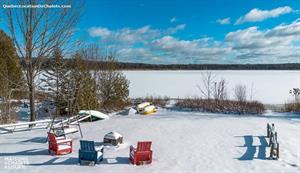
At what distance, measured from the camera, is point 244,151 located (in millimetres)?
7133

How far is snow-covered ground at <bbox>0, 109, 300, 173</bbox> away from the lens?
231 inches

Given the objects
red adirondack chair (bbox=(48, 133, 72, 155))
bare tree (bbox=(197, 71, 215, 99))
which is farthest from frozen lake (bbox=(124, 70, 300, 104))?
red adirondack chair (bbox=(48, 133, 72, 155))

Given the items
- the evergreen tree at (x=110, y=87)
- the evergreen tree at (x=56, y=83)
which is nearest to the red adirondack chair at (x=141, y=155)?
the evergreen tree at (x=56, y=83)

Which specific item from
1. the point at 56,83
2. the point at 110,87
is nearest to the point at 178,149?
the point at 110,87

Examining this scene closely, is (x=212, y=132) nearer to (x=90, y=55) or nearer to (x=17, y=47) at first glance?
(x=17, y=47)

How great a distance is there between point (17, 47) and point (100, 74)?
23.3 feet

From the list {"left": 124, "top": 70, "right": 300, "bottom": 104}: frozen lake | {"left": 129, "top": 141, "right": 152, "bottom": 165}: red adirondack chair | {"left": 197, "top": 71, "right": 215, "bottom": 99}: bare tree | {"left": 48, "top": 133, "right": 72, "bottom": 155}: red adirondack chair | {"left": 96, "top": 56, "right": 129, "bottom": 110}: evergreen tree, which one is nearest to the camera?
{"left": 129, "top": 141, "right": 152, "bottom": 165}: red adirondack chair

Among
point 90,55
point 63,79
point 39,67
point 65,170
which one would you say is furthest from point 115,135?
point 90,55

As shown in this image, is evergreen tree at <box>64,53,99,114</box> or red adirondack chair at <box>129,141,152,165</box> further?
evergreen tree at <box>64,53,99,114</box>

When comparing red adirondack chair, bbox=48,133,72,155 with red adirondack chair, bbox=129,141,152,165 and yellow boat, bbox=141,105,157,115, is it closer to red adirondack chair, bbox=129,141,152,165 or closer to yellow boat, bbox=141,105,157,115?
red adirondack chair, bbox=129,141,152,165

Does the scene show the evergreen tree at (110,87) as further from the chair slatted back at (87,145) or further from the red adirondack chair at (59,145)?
the chair slatted back at (87,145)

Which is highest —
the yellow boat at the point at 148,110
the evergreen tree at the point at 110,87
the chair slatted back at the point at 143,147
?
the evergreen tree at the point at 110,87

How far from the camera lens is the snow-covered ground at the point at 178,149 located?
5.88 metres

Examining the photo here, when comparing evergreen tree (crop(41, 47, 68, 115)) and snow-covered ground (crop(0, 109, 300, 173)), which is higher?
evergreen tree (crop(41, 47, 68, 115))
